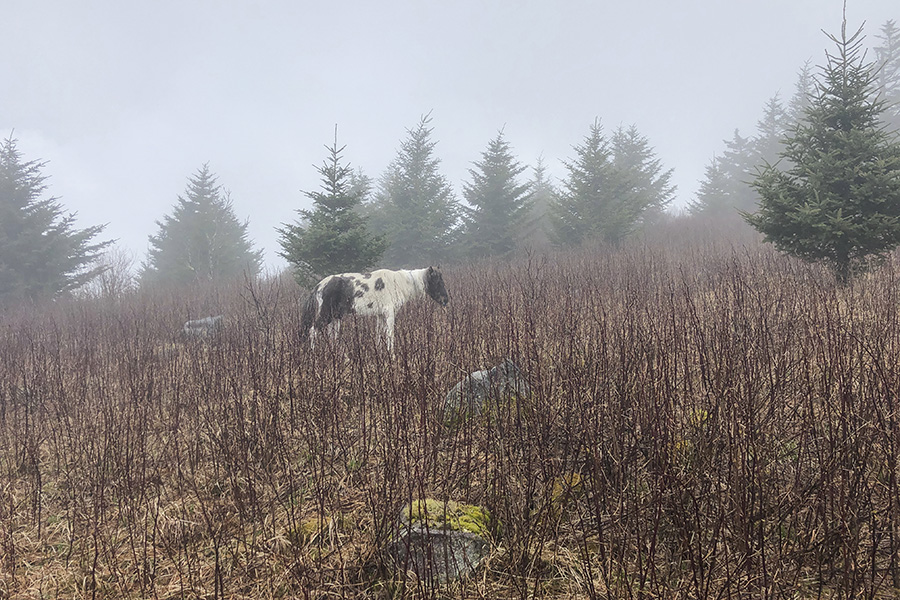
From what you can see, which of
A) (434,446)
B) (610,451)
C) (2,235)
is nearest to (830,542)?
(610,451)

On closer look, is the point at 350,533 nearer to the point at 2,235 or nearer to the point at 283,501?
the point at 283,501

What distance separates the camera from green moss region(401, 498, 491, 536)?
2291 mm

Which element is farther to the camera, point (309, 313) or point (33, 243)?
point (33, 243)

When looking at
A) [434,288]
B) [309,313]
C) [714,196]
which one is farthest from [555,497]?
[714,196]

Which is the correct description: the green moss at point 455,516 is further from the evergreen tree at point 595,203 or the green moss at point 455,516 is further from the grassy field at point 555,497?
the evergreen tree at point 595,203

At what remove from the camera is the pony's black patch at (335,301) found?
704 cm

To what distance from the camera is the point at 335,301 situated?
7.12 metres

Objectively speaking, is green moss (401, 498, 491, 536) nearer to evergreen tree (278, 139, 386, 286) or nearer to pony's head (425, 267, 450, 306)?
pony's head (425, 267, 450, 306)

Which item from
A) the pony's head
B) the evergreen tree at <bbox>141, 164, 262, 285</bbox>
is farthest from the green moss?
the evergreen tree at <bbox>141, 164, 262, 285</bbox>

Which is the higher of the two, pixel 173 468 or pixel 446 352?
pixel 446 352

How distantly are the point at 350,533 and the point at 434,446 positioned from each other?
0.89 metres

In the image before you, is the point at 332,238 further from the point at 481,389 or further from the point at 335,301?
the point at 481,389

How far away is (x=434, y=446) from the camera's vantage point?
7.61ft

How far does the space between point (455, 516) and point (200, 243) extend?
23.3 metres
